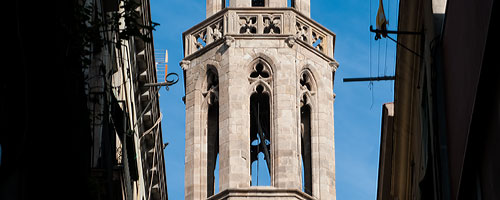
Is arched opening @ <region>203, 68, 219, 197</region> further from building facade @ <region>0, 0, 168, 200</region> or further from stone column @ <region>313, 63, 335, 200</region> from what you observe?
building facade @ <region>0, 0, 168, 200</region>

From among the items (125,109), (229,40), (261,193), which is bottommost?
(261,193)

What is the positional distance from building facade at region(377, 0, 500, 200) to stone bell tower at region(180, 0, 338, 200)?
15.5m

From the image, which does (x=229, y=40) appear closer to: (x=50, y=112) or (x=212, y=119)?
(x=212, y=119)

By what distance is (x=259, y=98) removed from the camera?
4244 centimetres

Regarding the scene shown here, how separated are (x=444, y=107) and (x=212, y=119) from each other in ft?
85.3

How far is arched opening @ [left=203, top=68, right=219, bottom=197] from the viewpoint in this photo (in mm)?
41625

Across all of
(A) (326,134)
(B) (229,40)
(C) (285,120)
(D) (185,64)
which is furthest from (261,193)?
(D) (185,64)

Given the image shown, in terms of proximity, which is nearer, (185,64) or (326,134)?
(326,134)

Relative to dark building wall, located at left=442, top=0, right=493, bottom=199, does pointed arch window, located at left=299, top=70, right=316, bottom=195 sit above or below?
above

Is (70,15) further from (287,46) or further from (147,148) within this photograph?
(287,46)

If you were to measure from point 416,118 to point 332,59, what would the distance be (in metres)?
22.4

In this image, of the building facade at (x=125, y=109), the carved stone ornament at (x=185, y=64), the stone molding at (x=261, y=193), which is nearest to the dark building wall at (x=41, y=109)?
the building facade at (x=125, y=109)

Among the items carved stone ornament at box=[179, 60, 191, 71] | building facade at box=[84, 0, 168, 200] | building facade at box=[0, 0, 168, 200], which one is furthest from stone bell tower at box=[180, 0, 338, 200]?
building facade at box=[0, 0, 168, 200]

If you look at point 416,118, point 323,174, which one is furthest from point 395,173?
point 323,174
